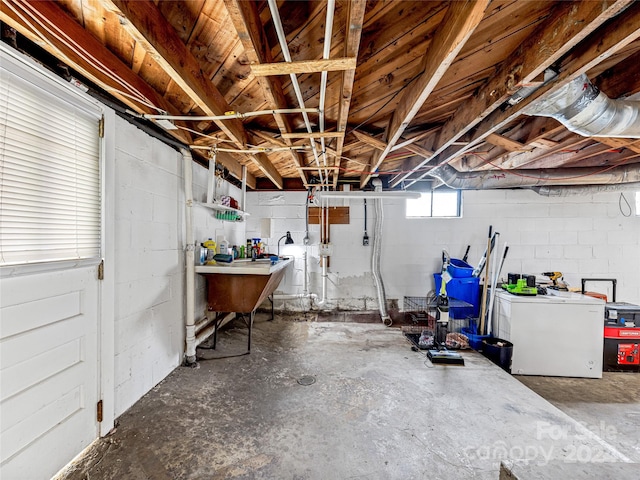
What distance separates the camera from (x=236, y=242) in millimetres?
4074

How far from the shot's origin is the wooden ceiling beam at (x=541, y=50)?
0.99m

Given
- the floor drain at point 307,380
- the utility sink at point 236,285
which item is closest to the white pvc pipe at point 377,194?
the utility sink at point 236,285

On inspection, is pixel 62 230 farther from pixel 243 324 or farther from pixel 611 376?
pixel 611 376

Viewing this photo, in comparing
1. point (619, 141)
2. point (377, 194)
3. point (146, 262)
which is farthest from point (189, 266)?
point (619, 141)

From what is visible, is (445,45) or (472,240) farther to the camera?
(472,240)

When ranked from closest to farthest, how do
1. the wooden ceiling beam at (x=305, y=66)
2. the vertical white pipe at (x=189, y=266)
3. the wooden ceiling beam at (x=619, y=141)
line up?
the wooden ceiling beam at (x=305, y=66) → the wooden ceiling beam at (x=619, y=141) → the vertical white pipe at (x=189, y=266)

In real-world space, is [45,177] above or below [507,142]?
below

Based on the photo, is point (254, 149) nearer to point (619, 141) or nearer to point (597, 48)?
point (597, 48)

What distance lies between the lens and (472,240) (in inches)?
164

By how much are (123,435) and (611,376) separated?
4.51m

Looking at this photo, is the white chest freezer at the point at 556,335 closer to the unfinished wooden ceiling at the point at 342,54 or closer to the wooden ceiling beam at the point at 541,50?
the unfinished wooden ceiling at the point at 342,54

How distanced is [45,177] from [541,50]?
2541mm

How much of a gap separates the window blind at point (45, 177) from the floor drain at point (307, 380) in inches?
71.9

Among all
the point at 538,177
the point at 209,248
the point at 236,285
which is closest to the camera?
the point at 236,285
